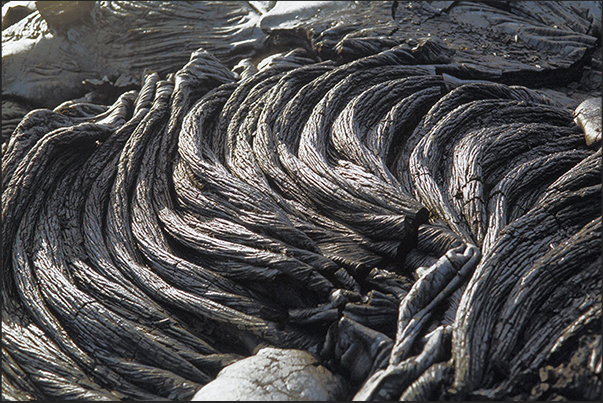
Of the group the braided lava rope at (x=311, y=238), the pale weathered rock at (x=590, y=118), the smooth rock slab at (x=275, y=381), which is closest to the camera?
the smooth rock slab at (x=275, y=381)

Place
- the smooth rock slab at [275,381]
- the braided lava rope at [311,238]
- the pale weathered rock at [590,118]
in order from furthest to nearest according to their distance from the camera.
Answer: the pale weathered rock at [590,118], the braided lava rope at [311,238], the smooth rock slab at [275,381]

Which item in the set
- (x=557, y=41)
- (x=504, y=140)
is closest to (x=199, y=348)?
(x=504, y=140)

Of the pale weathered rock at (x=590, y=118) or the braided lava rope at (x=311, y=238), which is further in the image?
the pale weathered rock at (x=590, y=118)

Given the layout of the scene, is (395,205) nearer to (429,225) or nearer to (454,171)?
(429,225)

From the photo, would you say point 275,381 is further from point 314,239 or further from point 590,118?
point 590,118

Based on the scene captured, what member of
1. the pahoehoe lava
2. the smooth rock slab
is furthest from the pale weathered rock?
the smooth rock slab

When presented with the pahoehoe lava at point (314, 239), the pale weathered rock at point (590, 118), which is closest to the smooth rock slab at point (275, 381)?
the pahoehoe lava at point (314, 239)

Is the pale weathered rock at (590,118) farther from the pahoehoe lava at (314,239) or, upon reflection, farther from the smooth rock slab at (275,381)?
the smooth rock slab at (275,381)

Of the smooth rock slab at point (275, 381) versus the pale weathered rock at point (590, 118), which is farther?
the pale weathered rock at point (590, 118)
